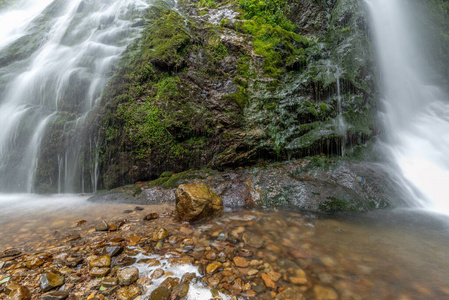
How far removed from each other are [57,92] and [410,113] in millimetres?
14855

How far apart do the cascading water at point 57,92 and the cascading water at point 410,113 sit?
345 inches

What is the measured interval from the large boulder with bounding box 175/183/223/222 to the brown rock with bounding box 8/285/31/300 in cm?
189

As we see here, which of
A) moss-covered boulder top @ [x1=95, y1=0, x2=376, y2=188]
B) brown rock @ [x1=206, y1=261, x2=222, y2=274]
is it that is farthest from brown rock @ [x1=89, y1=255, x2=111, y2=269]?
moss-covered boulder top @ [x1=95, y1=0, x2=376, y2=188]

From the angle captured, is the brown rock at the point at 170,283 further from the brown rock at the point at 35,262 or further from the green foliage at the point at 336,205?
the green foliage at the point at 336,205

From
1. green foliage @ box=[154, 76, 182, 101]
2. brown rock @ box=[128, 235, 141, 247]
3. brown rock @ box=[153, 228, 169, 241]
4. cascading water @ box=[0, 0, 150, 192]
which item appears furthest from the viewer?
cascading water @ box=[0, 0, 150, 192]

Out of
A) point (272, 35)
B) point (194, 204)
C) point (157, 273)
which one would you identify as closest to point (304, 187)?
point (194, 204)

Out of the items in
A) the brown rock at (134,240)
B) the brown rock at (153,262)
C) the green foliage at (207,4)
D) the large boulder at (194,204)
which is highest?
the green foliage at (207,4)

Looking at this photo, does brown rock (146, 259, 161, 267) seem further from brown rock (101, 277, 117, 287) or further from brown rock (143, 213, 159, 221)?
brown rock (143, 213, 159, 221)

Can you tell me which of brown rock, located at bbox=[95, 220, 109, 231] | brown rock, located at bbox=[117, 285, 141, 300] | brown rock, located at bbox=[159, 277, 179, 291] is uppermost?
brown rock, located at bbox=[95, 220, 109, 231]

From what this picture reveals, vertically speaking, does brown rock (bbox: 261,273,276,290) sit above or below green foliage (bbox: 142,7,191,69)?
below

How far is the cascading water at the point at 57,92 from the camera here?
17.9 feet

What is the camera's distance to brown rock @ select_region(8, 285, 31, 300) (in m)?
1.60

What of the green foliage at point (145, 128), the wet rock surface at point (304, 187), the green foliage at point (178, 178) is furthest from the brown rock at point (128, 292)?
the green foliage at point (145, 128)

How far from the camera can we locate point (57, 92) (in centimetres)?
673
